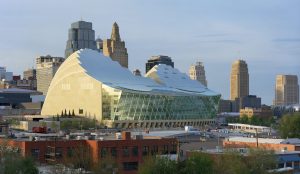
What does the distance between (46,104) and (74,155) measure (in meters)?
110

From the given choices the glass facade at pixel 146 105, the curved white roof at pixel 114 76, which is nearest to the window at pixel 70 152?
the glass facade at pixel 146 105

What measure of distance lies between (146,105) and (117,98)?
7647 mm

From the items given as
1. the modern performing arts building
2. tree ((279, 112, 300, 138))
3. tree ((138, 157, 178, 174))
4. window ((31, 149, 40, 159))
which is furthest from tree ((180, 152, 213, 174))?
the modern performing arts building

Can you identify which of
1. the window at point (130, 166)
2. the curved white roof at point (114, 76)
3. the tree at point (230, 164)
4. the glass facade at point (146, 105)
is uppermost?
the curved white roof at point (114, 76)

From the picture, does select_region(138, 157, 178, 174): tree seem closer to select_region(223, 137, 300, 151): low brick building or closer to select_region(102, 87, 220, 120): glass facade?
select_region(223, 137, 300, 151): low brick building

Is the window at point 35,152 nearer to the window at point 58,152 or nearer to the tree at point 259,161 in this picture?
the window at point 58,152

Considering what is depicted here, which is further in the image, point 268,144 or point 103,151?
point 268,144

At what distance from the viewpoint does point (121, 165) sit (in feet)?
175

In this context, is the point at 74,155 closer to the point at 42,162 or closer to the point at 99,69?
the point at 42,162

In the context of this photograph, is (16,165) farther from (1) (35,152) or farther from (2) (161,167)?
(1) (35,152)

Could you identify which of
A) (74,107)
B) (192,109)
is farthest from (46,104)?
(192,109)

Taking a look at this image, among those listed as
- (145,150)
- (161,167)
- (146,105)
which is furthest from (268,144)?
(146,105)

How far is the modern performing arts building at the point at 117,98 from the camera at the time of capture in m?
143

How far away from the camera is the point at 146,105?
479 feet
